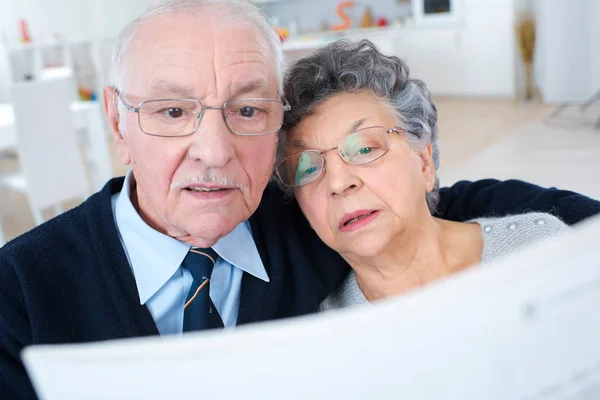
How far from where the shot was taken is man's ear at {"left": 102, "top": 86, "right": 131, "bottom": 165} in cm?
141

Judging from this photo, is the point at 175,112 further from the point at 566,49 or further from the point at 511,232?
the point at 566,49

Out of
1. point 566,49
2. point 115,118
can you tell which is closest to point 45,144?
point 115,118

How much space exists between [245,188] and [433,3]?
8324 millimetres

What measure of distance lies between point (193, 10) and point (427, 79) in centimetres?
859

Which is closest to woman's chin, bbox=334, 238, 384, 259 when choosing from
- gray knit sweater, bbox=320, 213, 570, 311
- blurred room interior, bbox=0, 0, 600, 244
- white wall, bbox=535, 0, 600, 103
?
gray knit sweater, bbox=320, 213, 570, 311

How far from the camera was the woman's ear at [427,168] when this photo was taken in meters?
1.59

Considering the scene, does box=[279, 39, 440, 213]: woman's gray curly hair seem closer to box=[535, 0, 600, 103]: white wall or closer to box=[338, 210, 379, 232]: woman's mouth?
box=[338, 210, 379, 232]: woman's mouth

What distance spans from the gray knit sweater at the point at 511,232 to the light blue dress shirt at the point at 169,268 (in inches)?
13.5

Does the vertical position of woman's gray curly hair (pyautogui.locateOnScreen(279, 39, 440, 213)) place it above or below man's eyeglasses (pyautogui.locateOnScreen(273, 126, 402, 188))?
above

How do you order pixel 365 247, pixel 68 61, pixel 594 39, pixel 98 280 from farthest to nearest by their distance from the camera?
pixel 68 61 → pixel 594 39 → pixel 365 247 → pixel 98 280

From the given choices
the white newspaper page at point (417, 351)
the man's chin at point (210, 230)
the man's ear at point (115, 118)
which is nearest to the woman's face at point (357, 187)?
the man's chin at point (210, 230)

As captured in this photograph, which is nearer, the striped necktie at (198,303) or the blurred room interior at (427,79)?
the striped necktie at (198,303)

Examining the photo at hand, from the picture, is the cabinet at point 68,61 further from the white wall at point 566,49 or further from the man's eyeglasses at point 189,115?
the man's eyeglasses at point 189,115

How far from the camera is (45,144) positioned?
4.24m
